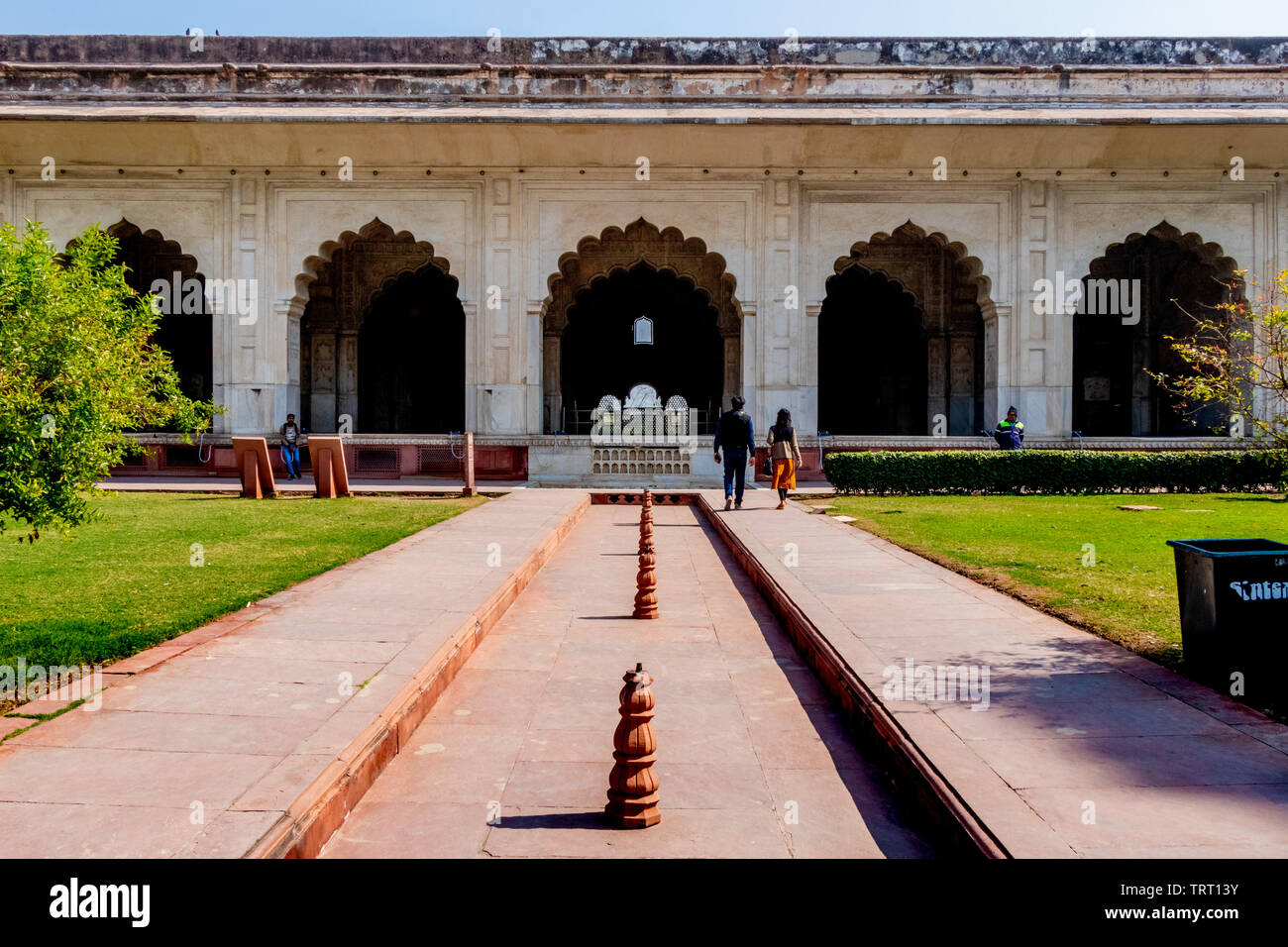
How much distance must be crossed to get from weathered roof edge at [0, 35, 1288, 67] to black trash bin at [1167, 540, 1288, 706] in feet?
53.3

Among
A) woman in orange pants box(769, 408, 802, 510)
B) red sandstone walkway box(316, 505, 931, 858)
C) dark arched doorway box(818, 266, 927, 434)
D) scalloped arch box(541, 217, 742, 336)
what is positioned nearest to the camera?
red sandstone walkway box(316, 505, 931, 858)

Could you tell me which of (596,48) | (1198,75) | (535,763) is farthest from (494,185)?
(535,763)

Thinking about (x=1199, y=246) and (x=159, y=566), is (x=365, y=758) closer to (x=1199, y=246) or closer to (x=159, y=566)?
(x=159, y=566)

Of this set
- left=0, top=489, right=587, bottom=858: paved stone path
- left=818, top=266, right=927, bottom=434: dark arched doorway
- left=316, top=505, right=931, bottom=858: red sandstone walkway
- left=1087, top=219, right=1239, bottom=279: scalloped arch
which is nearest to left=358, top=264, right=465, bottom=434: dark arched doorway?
left=818, top=266, right=927, bottom=434: dark arched doorway

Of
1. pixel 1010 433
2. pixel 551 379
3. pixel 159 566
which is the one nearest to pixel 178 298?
pixel 551 379

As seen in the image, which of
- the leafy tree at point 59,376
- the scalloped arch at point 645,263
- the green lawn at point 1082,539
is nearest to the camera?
the leafy tree at point 59,376

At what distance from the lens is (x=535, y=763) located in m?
3.59

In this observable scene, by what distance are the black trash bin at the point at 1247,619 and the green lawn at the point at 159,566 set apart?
477 centimetres

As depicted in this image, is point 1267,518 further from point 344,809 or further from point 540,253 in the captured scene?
point 540,253

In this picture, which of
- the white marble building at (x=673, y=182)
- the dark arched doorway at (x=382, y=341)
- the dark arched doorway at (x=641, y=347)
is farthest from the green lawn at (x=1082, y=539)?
the dark arched doorway at (x=382, y=341)

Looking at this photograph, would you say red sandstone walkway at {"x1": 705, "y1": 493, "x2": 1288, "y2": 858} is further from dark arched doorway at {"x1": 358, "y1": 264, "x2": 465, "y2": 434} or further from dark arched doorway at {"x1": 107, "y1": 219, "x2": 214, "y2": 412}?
dark arched doorway at {"x1": 358, "y1": 264, "x2": 465, "y2": 434}

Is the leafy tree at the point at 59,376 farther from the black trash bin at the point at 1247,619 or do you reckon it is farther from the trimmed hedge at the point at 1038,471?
the trimmed hedge at the point at 1038,471

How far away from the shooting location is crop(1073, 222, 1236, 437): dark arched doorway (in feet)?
64.7

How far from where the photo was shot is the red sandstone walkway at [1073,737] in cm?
258
